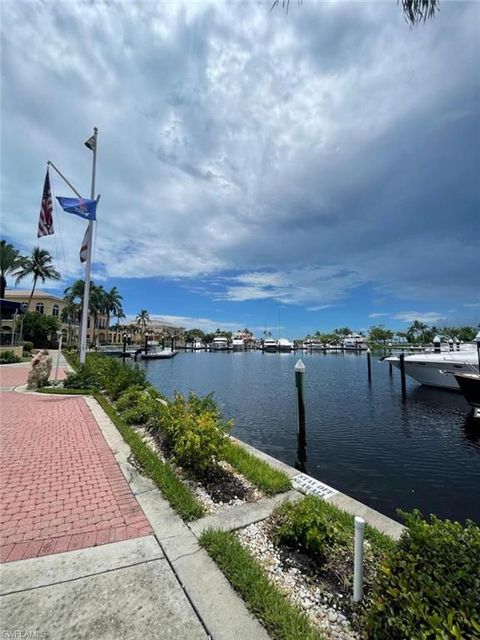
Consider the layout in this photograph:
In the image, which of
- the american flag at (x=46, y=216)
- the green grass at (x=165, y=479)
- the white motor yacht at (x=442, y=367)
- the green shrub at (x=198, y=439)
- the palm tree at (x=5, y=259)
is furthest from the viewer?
the palm tree at (x=5, y=259)

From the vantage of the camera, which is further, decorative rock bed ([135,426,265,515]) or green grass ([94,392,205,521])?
decorative rock bed ([135,426,265,515])

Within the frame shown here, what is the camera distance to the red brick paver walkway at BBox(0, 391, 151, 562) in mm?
3574

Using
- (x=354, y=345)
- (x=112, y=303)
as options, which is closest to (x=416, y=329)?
(x=354, y=345)

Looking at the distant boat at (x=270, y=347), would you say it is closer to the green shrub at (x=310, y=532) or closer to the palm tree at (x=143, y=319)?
the palm tree at (x=143, y=319)

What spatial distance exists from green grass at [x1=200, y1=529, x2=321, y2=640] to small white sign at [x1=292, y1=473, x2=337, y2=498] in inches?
76.3

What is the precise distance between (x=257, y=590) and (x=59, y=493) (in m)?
3.27

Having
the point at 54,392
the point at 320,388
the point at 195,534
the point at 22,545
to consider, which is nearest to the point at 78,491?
the point at 22,545

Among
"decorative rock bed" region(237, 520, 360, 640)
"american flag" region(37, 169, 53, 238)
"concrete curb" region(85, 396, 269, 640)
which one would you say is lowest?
"decorative rock bed" region(237, 520, 360, 640)

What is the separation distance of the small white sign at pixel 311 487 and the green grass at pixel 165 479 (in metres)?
1.78

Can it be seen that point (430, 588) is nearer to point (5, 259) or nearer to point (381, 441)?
point (381, 441)

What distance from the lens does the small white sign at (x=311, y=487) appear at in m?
5.10

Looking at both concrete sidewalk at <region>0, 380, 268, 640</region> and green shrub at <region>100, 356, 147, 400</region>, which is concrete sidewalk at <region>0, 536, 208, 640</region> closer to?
concrete sidewalk at <region>0, 380, 268, 640</region>

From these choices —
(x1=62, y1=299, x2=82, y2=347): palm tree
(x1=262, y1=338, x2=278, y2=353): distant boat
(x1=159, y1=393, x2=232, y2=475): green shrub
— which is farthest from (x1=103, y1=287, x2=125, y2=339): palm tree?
(x1=159, y1=393, x2=232, y2=475): green shrub

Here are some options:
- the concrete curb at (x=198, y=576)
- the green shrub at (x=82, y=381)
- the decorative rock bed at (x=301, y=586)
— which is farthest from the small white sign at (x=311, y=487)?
the green shrub at (x=82, y=381)
